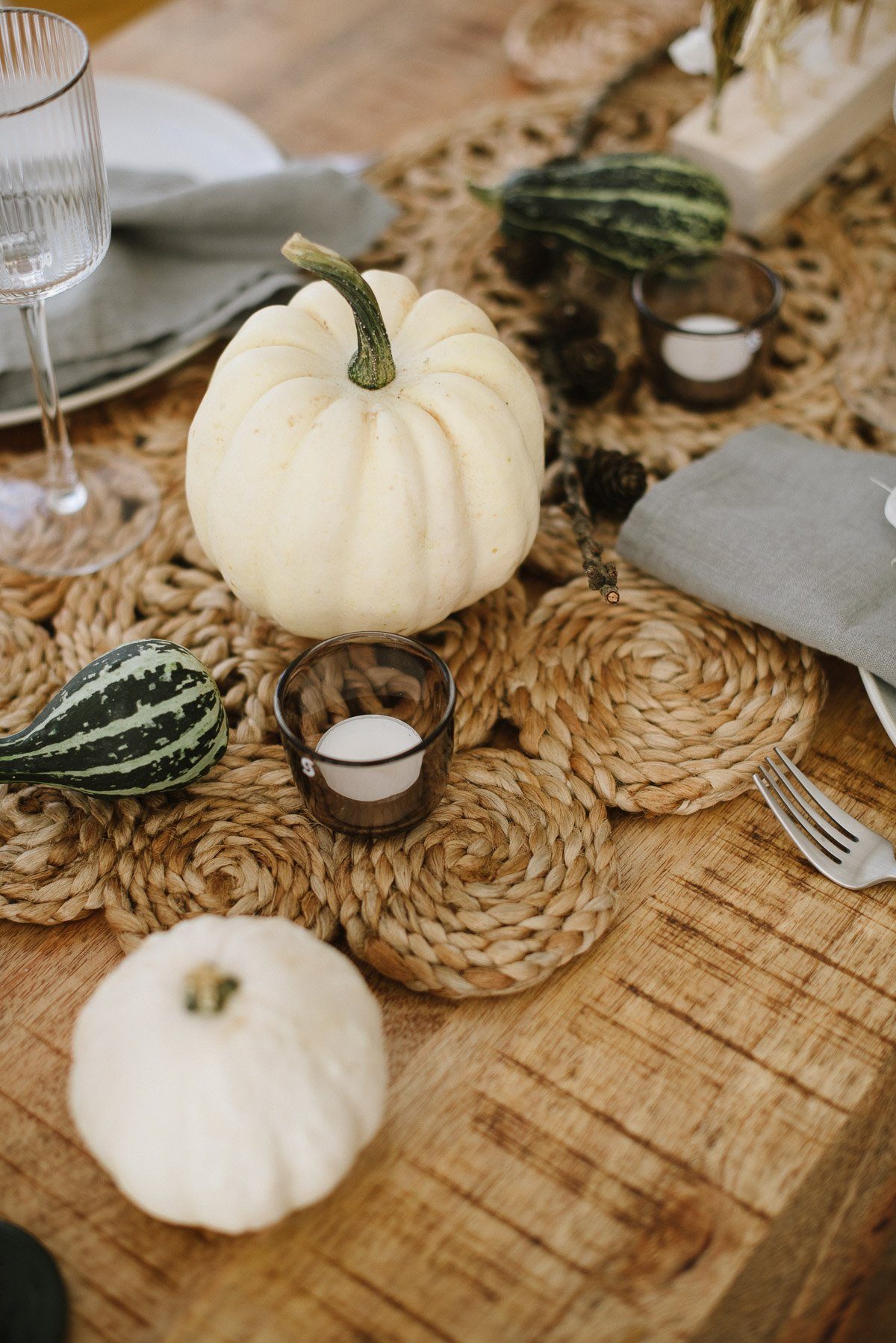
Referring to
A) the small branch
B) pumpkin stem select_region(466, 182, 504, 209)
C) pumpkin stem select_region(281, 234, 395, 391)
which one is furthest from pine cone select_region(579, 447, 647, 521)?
pumpkin stem select_region(466, 182, 504, 209)

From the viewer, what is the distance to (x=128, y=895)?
0.81 meters

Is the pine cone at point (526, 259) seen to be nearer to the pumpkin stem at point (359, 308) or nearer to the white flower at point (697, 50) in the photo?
the white flower at point (697, 50)

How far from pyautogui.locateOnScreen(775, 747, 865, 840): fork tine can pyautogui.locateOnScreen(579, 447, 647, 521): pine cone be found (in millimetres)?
279

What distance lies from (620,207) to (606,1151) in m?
0.88

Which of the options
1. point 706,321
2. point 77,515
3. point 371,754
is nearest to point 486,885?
point 371,754

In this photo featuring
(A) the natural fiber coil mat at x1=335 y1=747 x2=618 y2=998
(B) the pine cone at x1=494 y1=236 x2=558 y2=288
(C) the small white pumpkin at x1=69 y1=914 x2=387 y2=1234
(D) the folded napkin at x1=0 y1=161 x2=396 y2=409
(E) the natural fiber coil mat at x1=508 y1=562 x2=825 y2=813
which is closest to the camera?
(C) the small white pumpkin at x1=69 y1=914 x2=387 y2=1234

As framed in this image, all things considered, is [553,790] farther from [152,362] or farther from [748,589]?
[152,362]

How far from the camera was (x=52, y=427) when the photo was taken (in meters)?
1.04

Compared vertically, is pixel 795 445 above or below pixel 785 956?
above

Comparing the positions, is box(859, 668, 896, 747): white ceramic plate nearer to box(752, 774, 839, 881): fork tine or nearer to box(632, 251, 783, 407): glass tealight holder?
box(752, 774, 839, 881): fork tine

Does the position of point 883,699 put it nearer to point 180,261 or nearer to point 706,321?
point 706,321

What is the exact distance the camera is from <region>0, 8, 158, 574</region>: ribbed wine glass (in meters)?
0.85

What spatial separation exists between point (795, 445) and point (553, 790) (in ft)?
1.30

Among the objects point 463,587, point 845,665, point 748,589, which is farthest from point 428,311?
point 845,665
